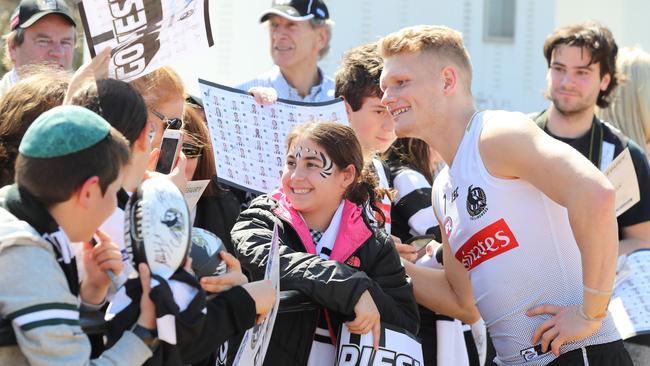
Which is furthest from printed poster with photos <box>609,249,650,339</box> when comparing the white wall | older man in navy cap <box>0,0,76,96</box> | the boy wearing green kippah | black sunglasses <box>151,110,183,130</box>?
the white wall

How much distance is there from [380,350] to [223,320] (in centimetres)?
87

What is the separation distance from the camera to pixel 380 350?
362 centimetres

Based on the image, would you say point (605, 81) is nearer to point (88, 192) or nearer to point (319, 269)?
point (319, 269)

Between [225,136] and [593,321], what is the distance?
6.24ft

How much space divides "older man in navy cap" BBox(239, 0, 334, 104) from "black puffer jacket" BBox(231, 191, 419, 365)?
247cm

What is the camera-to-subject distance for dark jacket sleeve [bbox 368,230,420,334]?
379 centimetres

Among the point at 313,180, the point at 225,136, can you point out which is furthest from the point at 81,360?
the point at 225,136

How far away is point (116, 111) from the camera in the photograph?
2.97 meters

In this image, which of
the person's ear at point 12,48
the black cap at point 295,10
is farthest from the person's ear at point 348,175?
the black cap at point 295,10

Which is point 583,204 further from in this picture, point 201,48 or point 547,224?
point 201,48

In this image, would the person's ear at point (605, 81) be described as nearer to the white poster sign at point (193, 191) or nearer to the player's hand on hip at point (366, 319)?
the white poster sign at point (193, 191)

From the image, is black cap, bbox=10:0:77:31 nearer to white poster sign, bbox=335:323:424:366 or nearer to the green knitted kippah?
white poster sign, bbox=335:323:424:366

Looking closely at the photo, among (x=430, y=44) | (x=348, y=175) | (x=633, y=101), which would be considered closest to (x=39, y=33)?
(x=348, y=175)

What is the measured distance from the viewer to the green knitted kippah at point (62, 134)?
254cm
